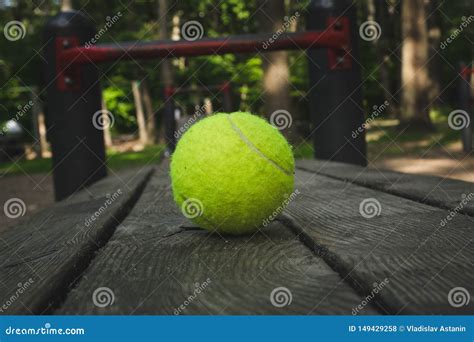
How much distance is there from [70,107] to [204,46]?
99 centimetres

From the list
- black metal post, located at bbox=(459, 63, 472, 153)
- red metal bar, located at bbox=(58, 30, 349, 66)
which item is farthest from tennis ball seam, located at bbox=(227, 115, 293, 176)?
black metal post, located at bbox=(459, 63, 472, 153)

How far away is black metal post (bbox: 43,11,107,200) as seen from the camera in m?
3.51

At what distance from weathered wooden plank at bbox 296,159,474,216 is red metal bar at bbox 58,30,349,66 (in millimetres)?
737

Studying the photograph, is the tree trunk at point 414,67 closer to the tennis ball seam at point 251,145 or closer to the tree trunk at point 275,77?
the tree trunk at point 275,77

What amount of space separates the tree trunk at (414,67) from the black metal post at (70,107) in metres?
10.7

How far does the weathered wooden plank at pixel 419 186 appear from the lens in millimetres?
1889

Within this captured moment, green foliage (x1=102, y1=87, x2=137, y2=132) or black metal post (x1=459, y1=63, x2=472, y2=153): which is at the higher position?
black metal post (x1=459, y1=63, x2=472, y2=153)

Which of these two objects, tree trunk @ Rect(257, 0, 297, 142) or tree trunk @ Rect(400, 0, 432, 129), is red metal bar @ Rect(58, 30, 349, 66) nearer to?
tree trunk @ Rect(257, 0, 297, 142)

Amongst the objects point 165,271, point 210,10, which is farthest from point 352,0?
point 210,10

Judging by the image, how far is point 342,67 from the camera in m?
3.61

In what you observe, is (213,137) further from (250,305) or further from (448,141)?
(448,141)

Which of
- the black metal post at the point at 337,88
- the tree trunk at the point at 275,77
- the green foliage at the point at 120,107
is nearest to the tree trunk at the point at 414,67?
the tree trunk at the point at 275,77

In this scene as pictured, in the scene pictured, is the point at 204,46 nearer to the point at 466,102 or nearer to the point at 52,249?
the point at 52,249

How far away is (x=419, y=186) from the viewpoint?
229 centimetres
